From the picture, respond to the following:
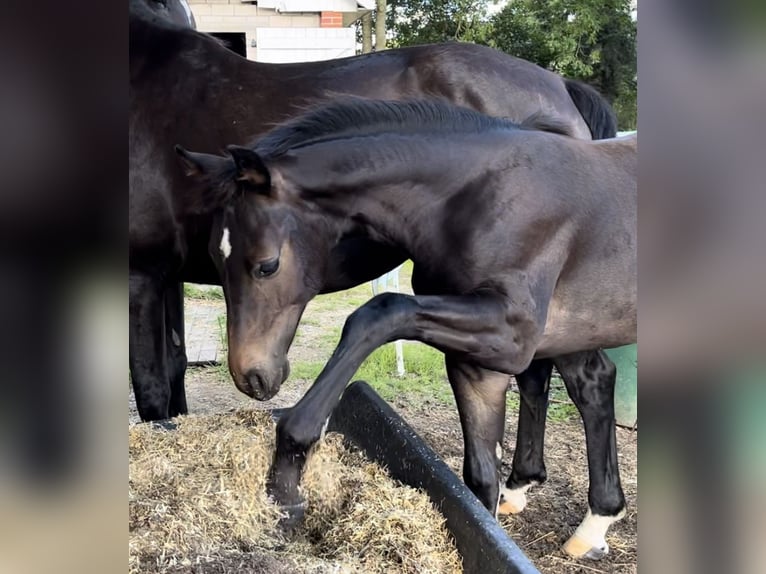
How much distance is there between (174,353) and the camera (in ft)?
11.7

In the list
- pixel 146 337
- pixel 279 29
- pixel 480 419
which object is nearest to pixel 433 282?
pixel 480 419

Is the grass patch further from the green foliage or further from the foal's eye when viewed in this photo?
the green foliage

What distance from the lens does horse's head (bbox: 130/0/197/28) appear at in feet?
11.0

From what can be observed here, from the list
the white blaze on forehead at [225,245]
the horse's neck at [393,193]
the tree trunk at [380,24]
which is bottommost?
the white blaze on forehead at [225,245]

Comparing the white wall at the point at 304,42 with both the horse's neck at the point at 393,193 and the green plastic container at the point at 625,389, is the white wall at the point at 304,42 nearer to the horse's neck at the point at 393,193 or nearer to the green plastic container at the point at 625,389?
the green plastic container at the point at 625,389

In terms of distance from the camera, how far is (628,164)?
96.1 inches

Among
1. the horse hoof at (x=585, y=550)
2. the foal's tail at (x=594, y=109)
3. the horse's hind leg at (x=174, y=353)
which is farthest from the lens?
the horse's hind leg at (x=174, y=353)

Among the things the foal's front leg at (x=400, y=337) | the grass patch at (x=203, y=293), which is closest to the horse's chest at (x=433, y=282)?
the foal's front leg at (x=400, y=337)

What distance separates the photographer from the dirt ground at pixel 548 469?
2689mm

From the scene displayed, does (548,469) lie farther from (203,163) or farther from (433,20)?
(433,20)

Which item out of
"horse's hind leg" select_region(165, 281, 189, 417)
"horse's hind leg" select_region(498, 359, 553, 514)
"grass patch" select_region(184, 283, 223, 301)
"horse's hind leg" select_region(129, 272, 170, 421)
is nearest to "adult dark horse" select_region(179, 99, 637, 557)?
"horse's hind leg" select_region(498, 359, 553, 514)

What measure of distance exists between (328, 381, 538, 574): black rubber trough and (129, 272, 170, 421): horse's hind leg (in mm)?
854

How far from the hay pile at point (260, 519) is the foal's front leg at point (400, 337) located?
0.10 metres
